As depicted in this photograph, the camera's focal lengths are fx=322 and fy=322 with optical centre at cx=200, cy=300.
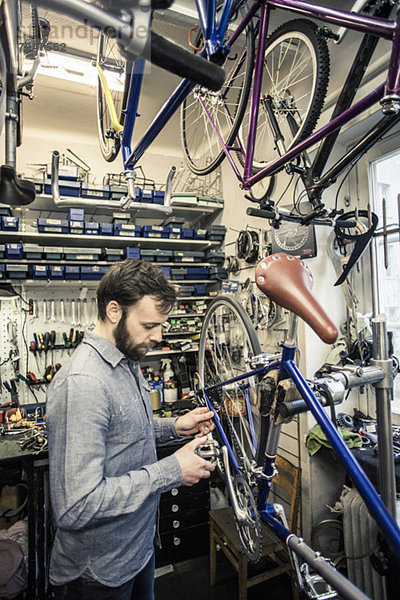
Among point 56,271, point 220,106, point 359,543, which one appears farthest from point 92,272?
point 359,543

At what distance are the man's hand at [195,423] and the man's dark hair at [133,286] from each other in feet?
1.45

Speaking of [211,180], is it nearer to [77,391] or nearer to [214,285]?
[214,285]

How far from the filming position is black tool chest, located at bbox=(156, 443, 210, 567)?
83.4 inches

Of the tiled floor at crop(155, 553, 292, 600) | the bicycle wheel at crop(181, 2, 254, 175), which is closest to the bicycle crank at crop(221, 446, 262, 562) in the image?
the tiled floor at crop(155, 553, 292, 600)

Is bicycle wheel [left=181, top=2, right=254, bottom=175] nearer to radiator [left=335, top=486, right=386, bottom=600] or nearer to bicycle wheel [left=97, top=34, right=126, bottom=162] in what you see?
bicycle wheel [left=97, top=34, right=126, bottom=162]

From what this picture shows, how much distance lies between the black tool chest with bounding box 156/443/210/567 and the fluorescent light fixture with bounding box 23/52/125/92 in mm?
2654

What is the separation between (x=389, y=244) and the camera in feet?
6.33

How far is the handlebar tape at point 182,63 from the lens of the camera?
0.47m

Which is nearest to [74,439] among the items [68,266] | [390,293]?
[390,293]

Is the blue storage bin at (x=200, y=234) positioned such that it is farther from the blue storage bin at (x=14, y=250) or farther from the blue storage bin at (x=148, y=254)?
the blue storage bin at (x=14, y=250)

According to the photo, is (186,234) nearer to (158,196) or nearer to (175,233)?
(175,233)

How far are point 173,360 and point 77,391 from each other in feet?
7.57

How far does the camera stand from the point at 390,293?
1960 millimetres

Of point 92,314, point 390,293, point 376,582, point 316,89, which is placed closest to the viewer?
point 316,89
